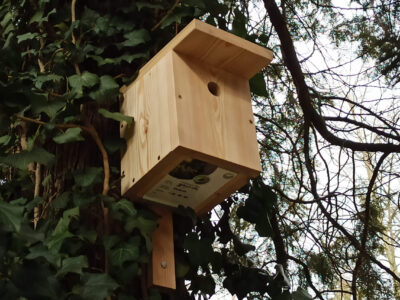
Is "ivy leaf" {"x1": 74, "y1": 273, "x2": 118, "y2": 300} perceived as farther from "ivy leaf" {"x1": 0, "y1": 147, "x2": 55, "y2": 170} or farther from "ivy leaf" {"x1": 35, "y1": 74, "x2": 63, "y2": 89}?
"ivy leaf" {"x1": 35, "y1": 74, "x2": 63, "y2": 89}

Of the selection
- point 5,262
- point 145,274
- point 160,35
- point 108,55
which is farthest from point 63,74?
point 5,262

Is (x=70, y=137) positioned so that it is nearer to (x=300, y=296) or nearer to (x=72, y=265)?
(x=72, y=265)

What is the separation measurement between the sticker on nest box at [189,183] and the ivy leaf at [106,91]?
1.00 feet

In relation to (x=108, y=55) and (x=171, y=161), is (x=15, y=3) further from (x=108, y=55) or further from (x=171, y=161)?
(x=171, y=161)

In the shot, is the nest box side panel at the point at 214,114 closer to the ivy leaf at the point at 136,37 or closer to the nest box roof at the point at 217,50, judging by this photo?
the nest box roof at the point at 217,50

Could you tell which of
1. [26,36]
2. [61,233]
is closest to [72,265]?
[61,233]

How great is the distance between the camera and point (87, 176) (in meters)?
2.07

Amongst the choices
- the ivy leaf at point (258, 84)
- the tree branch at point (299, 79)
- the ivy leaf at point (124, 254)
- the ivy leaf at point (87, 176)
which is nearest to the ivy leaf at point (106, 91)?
the ivy leaf at point (87, 176)

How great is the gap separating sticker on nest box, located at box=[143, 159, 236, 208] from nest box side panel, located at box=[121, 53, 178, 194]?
7 cm

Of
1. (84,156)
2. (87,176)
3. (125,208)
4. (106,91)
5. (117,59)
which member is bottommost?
(125,208)

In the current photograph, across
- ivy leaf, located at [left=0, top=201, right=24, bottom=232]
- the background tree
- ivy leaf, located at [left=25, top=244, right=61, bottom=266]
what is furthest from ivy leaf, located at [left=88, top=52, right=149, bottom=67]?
ivy leaf, located at [left=0, top=201, right=24, bottom=232]

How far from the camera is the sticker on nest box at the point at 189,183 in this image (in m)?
2.07

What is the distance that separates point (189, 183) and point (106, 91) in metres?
0.36

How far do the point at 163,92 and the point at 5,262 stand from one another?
70 centimetres
